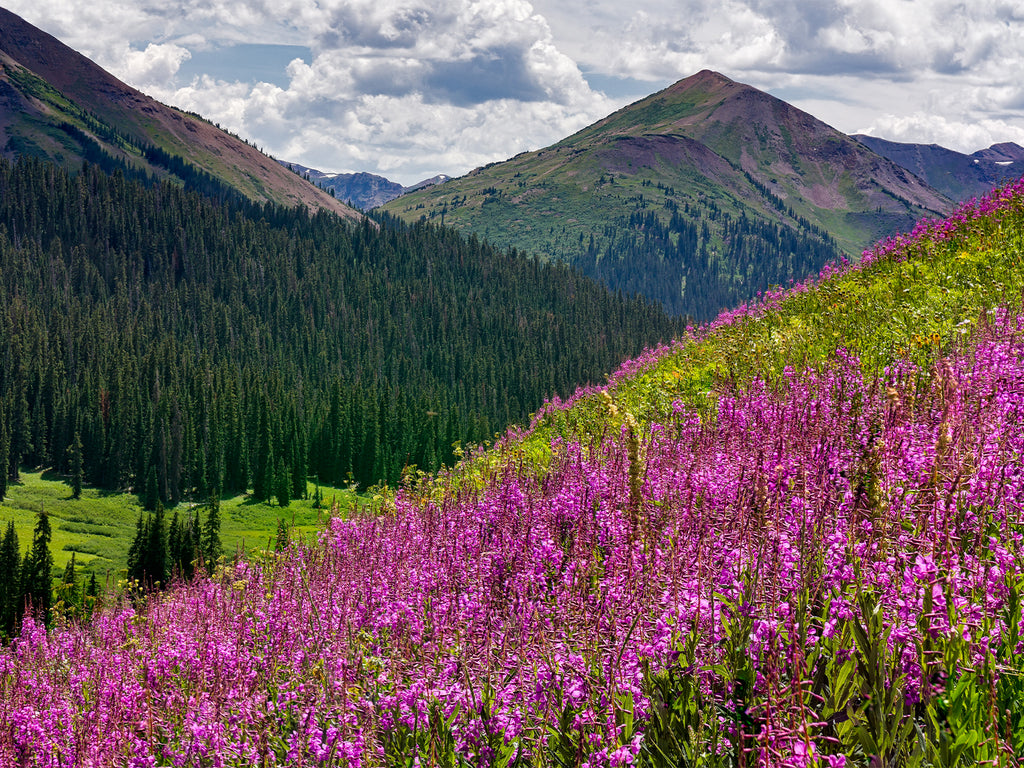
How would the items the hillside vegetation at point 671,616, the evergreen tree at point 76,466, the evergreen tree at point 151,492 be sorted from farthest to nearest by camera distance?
the evergreen tree at point 76,466, the evergreen tree at point 151,492, the hillside vegetation at point 671,616

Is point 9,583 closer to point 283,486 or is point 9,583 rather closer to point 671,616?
point 283,486

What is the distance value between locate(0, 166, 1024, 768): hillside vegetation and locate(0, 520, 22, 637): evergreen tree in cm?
6795

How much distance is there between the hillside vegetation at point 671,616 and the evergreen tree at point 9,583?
6795 centimetres

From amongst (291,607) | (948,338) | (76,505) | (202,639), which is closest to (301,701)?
(291,607)

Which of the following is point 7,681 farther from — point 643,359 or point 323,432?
point 323,432

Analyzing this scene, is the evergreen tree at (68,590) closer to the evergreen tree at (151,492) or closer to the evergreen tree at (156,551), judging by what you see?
the evergreen tree at (156,551)

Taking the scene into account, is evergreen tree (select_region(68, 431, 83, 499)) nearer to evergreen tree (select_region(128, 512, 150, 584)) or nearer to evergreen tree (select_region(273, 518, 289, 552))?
evergreen tree (select_region(128, 512, 150, 584))

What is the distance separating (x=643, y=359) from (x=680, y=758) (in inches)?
757

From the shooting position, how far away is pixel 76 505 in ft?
405

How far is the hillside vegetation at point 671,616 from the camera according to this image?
4289 millimetres

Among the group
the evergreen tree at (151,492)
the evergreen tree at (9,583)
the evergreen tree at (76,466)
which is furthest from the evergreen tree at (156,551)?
the evergreen tree at (76,466)

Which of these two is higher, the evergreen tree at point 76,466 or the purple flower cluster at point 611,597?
the purple flower cluster at point 611,597

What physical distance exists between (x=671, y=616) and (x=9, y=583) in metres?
83.1

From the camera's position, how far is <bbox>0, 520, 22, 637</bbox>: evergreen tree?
68.3 m
